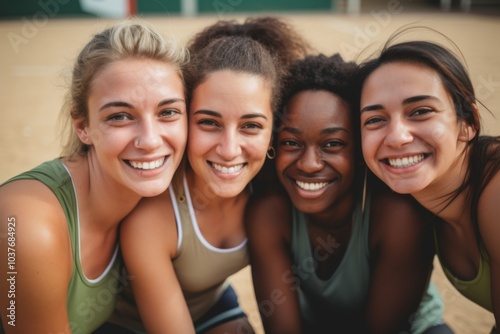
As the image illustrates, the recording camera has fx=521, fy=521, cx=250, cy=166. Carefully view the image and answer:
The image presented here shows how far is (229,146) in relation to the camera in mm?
2373

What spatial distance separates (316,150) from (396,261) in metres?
0.64

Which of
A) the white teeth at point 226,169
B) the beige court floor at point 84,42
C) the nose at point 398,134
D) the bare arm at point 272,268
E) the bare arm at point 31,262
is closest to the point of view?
the bare arm at point 31,262

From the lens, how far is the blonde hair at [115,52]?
2.34 m

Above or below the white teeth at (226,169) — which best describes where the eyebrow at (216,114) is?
above

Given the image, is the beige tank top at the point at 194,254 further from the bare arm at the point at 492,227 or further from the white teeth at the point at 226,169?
the bare arm at the point at 492,227

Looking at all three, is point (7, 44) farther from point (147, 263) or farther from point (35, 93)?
point (147, 263)

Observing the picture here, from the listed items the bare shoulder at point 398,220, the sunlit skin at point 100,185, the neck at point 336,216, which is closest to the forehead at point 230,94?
the sunlit skin at point 100,185

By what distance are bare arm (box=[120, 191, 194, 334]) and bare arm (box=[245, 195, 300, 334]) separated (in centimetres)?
40

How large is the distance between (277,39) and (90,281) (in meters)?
1.80

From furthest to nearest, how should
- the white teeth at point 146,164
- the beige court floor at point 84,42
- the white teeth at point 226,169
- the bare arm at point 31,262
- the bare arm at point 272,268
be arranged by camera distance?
the beige court floor at point 84,42 → the bare arm at point 272,268 → the white teeth at point 226,169 → the white teeth at point 146,164 → the bare arm at point 31,262

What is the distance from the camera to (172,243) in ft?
8.15

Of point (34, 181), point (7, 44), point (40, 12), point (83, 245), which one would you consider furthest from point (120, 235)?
point (40, 12)

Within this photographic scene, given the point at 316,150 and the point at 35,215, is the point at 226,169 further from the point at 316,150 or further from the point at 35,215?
the point at 35,215

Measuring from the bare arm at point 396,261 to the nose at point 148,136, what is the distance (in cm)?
109
